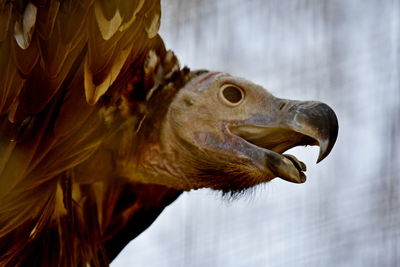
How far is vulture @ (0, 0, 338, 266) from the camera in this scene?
3.57m

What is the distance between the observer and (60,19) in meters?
3.58

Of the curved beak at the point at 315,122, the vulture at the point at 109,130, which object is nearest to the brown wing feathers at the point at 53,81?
the vulture at the point at 109,130

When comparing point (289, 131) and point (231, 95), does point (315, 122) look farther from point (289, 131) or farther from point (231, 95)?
point (231, 95)

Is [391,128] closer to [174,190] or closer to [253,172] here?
[253,172]

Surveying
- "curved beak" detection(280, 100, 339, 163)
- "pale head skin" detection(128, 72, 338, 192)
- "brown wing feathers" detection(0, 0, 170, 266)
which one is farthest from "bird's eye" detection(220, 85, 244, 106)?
"brown wing feathers" detection(0, 0, 170, 266)

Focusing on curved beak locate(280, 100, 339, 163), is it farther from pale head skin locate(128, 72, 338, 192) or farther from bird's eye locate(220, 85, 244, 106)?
bird's eye locate(220, 85, 244, 106)

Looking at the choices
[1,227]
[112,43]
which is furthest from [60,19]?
[1,227]

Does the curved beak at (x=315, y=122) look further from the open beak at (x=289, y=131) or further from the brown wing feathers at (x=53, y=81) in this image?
the brown wing feathers at (x=53, y=81)

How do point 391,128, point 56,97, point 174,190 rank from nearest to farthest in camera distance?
point 56,97 < point 391,128 < point 174,190

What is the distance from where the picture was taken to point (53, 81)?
3551 millimetres

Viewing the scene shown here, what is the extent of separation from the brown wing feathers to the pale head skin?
0.27m

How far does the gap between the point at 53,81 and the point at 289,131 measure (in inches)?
23.8

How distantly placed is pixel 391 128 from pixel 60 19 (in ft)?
2.61

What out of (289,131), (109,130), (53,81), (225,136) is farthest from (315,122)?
(53,81)
